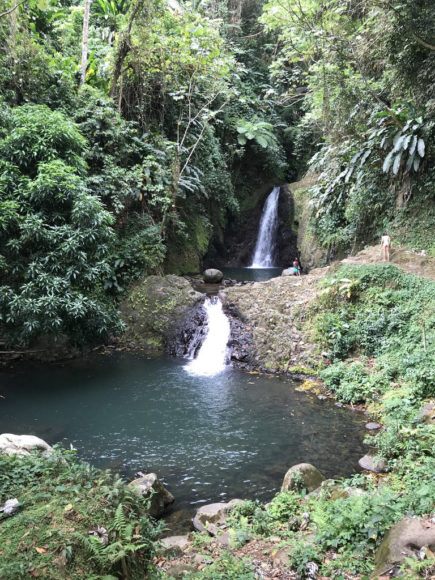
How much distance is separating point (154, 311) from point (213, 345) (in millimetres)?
2039

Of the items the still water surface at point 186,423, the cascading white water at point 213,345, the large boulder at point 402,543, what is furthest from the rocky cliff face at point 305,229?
the large boulder at point 402,543

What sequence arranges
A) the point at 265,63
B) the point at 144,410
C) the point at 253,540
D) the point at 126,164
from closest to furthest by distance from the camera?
the point at 253,540 → the point at 144,410 → the point at 126,164 → the point at 265,63

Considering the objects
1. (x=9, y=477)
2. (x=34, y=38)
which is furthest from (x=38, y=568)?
(x=34, y=38)

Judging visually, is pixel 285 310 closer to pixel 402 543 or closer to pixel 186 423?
pixel 186 423

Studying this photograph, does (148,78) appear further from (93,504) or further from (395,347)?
(93,504)

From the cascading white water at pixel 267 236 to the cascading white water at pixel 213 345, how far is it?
937 cm

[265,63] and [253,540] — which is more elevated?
[265,63]

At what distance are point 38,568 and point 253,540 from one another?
8.28ft

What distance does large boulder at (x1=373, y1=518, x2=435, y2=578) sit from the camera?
3.15 meters

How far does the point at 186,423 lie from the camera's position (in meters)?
8.27

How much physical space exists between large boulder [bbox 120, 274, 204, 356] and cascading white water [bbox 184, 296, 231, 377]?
562 millimetres

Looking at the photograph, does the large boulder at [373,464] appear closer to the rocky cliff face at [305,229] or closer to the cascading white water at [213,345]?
the cascading white water at [213,345]

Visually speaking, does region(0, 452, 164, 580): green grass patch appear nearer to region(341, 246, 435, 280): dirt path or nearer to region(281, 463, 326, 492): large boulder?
region(281, 463, 326, 492): large boulder

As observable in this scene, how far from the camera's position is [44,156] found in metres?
10.5
